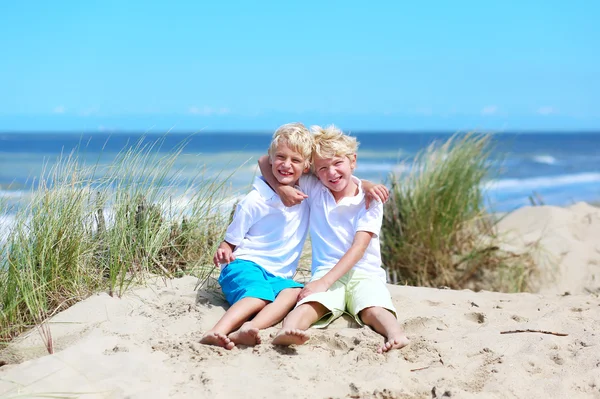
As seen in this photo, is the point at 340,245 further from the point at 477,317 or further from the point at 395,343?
the point at 477,317

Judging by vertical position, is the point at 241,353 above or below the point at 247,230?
below

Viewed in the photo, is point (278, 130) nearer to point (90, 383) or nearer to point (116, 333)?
point (116, 333)

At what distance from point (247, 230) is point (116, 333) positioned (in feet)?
3.12

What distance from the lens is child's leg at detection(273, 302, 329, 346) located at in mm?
3139

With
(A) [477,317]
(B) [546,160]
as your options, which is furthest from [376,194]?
(B) [546,160]

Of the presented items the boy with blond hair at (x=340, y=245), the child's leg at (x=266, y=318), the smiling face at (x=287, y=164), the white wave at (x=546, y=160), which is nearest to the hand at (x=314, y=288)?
the boy with blond hair at (x=340, y=245)

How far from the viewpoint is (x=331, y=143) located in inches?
145

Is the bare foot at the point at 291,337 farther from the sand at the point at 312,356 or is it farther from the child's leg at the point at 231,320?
the child's leg at the point at 231,320

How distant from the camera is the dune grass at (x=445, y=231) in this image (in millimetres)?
6035

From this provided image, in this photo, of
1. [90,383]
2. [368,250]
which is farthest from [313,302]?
[90,383]

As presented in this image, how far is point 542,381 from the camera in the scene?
9.69 ft

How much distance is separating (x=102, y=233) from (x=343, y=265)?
1.65 meters

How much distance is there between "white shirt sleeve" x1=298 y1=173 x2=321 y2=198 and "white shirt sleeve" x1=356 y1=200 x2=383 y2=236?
13.5 inches

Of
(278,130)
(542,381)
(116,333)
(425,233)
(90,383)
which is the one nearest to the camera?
(90,383)
